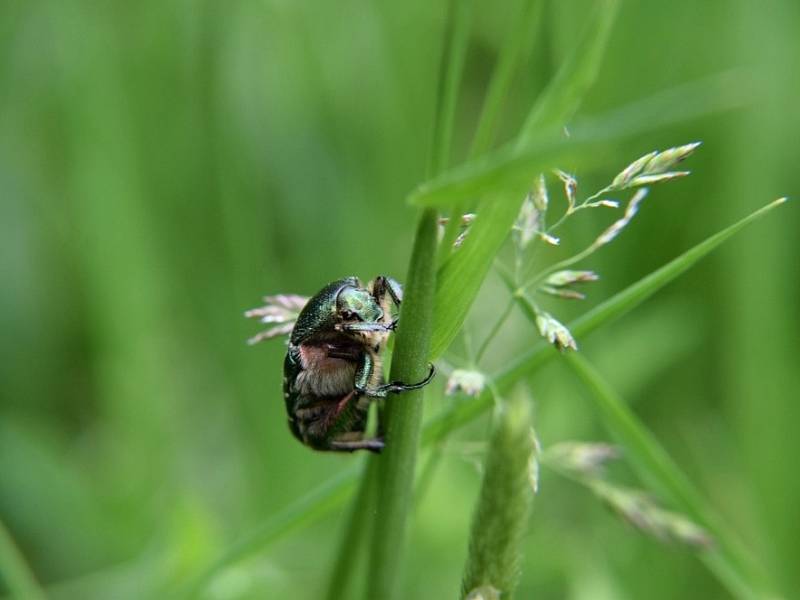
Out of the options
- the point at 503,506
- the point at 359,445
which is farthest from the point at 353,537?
the point at 503,506

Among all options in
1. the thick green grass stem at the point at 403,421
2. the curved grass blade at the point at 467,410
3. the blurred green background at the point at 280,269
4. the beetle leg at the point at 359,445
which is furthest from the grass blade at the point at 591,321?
the blurred green background at the point at 280,269

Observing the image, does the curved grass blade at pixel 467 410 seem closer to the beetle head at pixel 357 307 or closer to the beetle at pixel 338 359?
the beetle at pixel 338 359

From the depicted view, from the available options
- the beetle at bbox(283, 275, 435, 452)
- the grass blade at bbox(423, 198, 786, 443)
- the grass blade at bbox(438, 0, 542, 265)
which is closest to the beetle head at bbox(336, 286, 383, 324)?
the beetle at bbox(283, 275, 435, 452)

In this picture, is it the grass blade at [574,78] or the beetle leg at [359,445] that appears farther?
the beetle leg at [359,445]

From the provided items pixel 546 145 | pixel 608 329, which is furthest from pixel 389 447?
pixel 608 329

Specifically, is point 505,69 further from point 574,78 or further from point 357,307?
point 357,307

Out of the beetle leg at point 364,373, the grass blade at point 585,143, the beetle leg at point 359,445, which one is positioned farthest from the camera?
the beetle leg at point 364,373

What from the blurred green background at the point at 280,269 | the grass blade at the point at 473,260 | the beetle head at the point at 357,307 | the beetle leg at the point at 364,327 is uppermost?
the grass blade at the point at 473,260

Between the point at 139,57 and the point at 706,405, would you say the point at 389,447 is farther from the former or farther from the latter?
the point at 139,57
